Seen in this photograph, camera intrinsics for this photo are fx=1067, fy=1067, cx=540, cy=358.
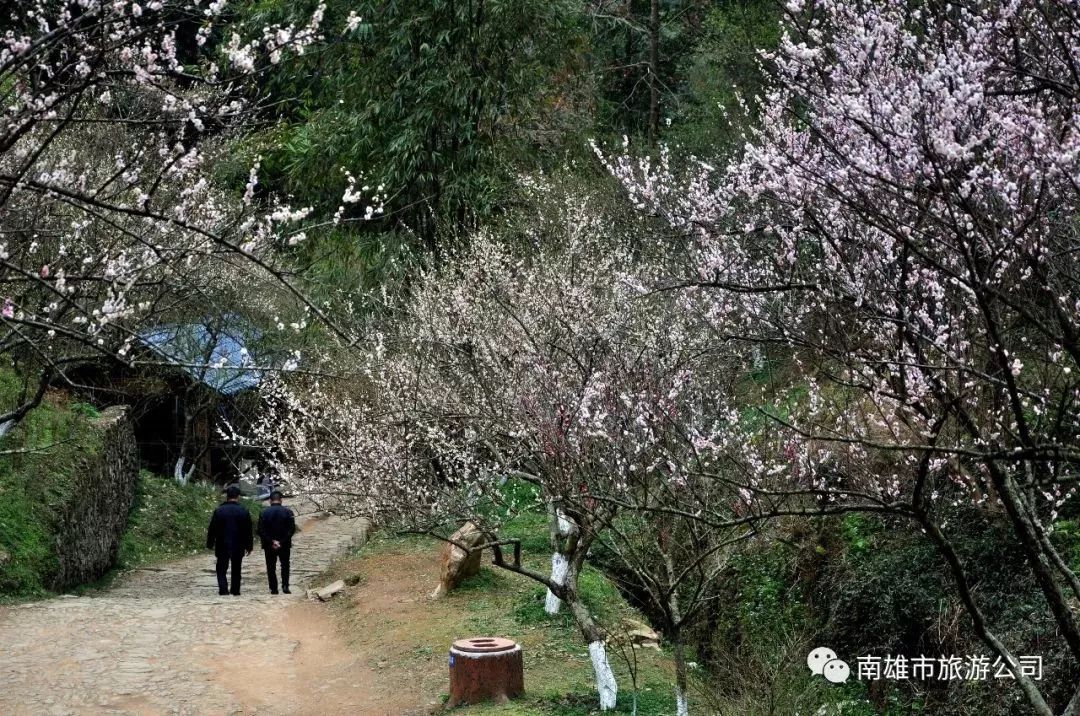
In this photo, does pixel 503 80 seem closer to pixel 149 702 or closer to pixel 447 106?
pixel 447 106

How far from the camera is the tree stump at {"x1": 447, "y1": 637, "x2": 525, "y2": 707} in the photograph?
9.28m

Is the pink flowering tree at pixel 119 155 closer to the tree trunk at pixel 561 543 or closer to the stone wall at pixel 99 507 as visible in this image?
→ the tree trunk at pixel 561 543

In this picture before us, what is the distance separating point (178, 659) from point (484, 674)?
3.69 meters

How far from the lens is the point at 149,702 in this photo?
9.65 meters

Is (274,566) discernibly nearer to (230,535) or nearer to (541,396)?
(230,535)

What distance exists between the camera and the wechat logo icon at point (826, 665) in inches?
348

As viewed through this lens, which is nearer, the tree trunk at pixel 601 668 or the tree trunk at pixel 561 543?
the tree trunk at pixel 601 668

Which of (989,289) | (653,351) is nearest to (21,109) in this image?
(989,289)

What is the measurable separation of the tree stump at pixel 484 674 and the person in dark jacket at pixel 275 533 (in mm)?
5363

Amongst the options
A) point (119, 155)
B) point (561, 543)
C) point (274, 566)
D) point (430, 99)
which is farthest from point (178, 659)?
point (430, 99)

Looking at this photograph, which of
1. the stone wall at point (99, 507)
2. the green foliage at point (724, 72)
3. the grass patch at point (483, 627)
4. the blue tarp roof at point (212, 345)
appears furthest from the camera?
the blue tarp roof at point (212, 345)

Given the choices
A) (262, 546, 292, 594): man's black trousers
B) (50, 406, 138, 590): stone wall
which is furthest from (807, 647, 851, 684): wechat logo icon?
(50, 406, 138, 590): stone wall

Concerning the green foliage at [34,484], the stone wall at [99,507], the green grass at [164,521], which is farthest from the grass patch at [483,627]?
the green grass at [164,521]

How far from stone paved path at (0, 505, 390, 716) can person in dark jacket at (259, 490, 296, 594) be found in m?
0.39
